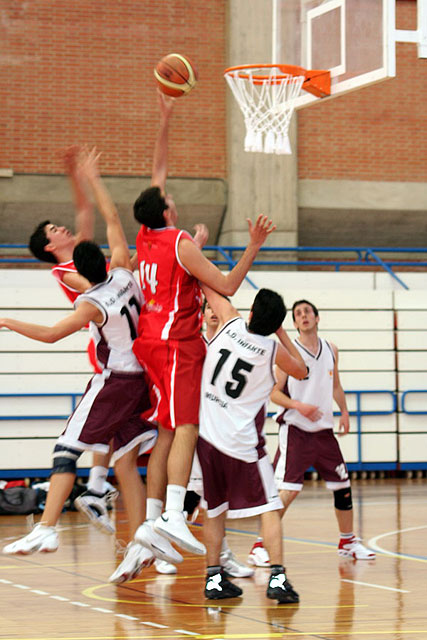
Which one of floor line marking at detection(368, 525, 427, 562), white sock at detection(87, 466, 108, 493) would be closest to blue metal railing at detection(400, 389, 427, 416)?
floor line marking at detection(368, 525, 427, 562)

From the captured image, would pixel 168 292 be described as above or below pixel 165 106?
below

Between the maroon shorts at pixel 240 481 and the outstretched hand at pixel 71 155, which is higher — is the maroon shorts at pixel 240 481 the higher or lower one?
the lower one

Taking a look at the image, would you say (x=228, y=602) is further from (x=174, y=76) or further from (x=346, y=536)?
(x=174, y=76)

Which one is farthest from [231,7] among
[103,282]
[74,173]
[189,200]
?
[103,282]

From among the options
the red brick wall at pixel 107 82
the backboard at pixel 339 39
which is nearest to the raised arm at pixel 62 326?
the backboard at pixel 339 39

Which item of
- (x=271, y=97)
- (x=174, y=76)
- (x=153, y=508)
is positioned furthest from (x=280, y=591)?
(x=271, y=97)

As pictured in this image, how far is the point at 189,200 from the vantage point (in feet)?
51.4

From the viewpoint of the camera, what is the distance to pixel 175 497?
5.54 m

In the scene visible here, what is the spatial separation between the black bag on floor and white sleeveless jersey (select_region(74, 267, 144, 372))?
5.05 meters

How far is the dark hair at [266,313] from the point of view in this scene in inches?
218

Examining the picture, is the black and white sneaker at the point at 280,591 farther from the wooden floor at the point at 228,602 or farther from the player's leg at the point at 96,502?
the player's leg at the point at 96,502

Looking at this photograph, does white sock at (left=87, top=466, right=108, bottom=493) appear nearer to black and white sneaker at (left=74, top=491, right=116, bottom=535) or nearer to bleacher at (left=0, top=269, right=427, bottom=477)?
black and white sneaker at (left=74, top=491, right=116, bottom=535)

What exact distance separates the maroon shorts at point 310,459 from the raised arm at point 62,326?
227 centimetres

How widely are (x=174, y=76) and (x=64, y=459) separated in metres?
2.63
